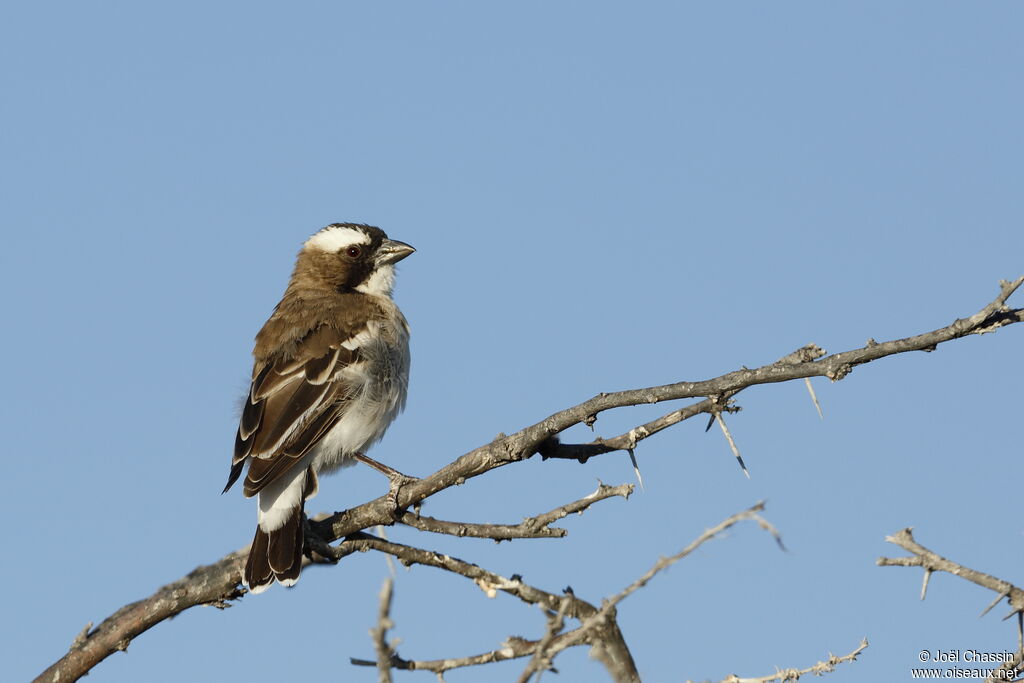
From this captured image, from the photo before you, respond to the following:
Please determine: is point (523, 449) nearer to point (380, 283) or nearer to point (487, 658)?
point (487, 658)

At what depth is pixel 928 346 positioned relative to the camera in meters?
3.43

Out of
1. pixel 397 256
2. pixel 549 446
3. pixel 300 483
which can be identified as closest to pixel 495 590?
pixel 549 446

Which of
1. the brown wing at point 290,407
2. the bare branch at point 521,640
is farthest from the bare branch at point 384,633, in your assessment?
the brown wing at point 290,407

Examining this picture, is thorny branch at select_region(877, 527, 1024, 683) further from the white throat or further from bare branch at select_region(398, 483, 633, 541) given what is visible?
the white throat

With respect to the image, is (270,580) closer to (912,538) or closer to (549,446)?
(549,446)

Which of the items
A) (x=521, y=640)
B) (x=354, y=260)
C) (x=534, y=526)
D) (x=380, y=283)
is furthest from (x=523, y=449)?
(x=354, y=260)

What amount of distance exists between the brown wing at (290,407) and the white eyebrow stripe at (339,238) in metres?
1.60

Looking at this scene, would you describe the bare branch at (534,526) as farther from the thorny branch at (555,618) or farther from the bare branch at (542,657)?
the bare branch at (542,657)

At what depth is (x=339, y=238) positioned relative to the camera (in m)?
8.75

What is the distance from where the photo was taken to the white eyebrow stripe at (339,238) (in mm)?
8703

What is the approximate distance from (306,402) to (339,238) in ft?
7.84

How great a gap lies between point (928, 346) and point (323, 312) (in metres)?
4.73

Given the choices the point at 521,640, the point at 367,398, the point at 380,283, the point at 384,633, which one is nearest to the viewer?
the point at 384,633

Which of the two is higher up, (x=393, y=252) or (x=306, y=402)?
(x=393, y=252)
